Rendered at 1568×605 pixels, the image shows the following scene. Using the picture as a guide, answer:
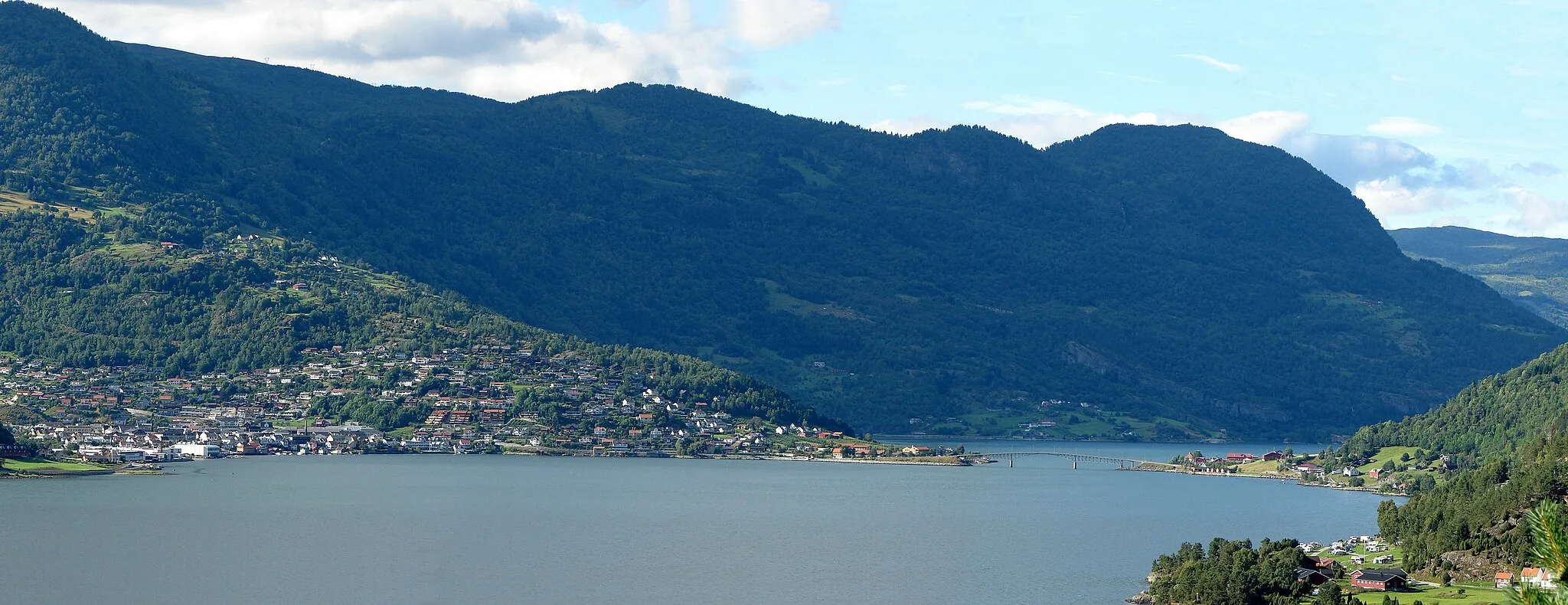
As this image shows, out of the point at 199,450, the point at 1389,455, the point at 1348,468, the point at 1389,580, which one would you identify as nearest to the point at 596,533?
the point at 1389,580

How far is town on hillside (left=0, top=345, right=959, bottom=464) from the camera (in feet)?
553

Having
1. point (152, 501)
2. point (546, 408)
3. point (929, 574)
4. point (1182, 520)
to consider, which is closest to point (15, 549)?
point (152, 501)

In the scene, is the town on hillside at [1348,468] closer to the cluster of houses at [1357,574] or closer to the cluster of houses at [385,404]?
the cluster of houses at [385,404]

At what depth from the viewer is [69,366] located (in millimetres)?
182000

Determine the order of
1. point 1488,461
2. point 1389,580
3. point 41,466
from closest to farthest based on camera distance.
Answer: point 1389,580, point 1488,461, point 41,466

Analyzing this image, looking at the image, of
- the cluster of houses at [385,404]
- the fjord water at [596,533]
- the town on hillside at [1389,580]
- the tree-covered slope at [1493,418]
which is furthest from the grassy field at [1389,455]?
the town on hillside at [1389,580]

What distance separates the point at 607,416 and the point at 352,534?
91.9m

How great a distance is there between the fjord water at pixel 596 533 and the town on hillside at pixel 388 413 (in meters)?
11.7

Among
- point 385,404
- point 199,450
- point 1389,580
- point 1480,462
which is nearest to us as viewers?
point 1389,580

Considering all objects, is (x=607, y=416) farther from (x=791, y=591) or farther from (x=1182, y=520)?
(x=791, y=591)

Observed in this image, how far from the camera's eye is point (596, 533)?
339ft

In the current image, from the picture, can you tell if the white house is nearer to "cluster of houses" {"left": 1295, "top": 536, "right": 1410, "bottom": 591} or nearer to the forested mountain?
the forested mountain

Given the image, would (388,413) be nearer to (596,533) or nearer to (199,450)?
(199,450)

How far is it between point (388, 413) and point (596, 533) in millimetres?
81601
